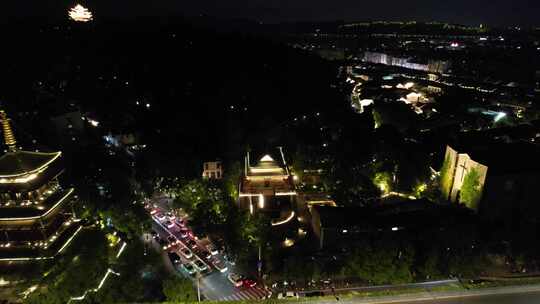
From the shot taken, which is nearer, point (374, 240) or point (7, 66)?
point (374, 240)

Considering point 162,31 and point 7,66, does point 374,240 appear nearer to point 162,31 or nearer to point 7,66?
point 7,66

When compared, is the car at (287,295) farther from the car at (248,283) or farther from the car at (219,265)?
the car at (219,265)

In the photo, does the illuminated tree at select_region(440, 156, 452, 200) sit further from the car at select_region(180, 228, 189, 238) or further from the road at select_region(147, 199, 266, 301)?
the car at select_region(180, 228, 189, 238)

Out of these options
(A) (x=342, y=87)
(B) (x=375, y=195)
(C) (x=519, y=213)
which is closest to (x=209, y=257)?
(B) (x=375, y=195)

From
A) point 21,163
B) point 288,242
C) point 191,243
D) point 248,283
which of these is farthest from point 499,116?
point 21,163

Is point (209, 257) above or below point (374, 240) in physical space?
below

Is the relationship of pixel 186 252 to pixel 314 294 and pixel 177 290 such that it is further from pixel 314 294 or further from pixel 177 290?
pixel 314 294
